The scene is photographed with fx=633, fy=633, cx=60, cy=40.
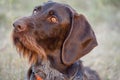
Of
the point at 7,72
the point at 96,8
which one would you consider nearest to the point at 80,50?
the point at 7,72

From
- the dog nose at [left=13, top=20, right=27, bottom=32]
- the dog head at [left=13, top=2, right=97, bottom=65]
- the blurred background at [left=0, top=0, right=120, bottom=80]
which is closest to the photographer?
the dog nose at [left=13, top=20, right=27, bottom=32]

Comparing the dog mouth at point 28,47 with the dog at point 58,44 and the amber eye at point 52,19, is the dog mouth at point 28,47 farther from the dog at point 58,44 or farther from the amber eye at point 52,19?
the amber eye at point 52,19

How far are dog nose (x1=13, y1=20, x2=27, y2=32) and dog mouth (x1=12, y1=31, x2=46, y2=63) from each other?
79 mm

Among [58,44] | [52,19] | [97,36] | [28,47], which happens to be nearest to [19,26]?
[28,47]

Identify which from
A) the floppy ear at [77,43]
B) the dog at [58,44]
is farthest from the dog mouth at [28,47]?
the floppy ear at [77,43]

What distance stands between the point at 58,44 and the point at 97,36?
604 centimetres

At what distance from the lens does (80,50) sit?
810cm

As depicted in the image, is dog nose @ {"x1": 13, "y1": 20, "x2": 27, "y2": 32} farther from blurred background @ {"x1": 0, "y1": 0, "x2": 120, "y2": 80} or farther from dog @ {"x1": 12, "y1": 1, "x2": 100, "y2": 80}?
blurred background @ {"x1": 0, "y1": 0, "x2": 120, "y2": 80}

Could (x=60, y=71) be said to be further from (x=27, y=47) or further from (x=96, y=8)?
(x=96, y=8)

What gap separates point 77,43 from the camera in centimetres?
809

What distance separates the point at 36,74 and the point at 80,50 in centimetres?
64

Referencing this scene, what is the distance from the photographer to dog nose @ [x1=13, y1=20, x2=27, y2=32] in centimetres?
753

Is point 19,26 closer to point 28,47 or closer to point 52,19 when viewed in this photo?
point 28,47

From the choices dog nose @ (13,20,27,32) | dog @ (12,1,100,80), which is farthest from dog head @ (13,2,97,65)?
dog nose @ (13,20,27,32)
